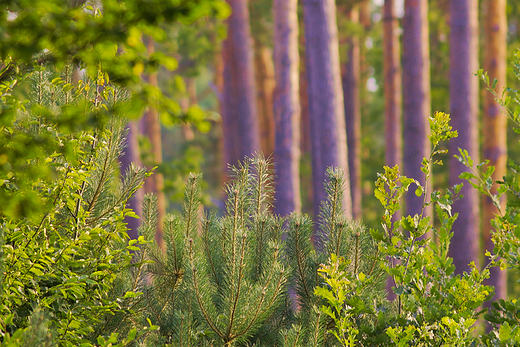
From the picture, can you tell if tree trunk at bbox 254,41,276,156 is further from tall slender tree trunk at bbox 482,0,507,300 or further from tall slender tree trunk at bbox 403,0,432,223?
tall slender tree trunk at bbox 482,0,507,300

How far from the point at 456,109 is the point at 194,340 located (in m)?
7.67

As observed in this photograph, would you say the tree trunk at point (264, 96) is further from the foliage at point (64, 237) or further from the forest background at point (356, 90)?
the foliage at point (64, 237)

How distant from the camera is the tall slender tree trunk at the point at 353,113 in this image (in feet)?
42.7

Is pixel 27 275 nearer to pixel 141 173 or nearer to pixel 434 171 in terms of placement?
pixel 141 173

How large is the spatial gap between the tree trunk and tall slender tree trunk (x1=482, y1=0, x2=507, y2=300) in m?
6.68

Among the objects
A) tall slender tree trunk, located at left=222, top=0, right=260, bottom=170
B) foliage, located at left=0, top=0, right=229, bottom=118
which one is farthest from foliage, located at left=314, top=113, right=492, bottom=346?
tall slender tree trunk, located at left=222, top=0, right=260, bottom=170

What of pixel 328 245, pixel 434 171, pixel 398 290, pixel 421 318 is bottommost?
pixel 421 318

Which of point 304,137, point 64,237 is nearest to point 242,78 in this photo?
point 304,137

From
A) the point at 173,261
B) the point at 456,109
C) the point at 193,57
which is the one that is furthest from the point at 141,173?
the point at 193,57

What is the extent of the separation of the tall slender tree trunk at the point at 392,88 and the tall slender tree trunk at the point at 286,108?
4.80 meters

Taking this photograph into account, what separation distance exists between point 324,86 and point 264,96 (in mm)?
8468

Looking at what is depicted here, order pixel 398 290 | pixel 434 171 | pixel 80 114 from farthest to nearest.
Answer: pixel 434 171
pixel 398 290
pixel 80 114

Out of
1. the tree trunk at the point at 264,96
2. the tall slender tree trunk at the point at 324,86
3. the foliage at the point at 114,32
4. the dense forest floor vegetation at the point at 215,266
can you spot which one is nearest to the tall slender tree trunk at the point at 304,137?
the tree trunk at the point at 264,96

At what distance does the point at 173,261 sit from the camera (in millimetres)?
3242
